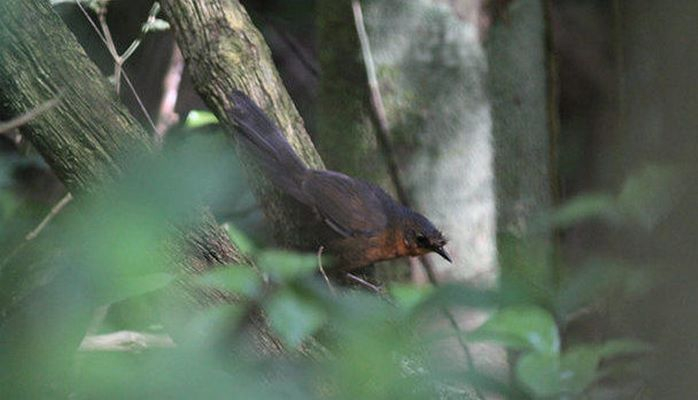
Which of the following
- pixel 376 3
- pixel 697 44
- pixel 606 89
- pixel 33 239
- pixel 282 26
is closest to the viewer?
pixel 697 44

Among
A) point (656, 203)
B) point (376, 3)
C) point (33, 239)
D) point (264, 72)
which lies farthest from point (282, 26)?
point (656, 203)

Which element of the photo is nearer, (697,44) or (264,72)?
(697,44)

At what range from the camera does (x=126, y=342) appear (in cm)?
109

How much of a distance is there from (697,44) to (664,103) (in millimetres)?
52

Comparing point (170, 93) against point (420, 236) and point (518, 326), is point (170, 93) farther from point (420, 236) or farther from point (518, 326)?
point (518, 326)

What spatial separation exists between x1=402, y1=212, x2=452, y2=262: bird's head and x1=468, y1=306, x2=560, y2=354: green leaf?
1381 mm

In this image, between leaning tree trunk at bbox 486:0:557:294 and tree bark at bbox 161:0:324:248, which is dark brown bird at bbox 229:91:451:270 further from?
leaning tree trunk at bbox 486:0:557:294

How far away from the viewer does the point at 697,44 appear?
2.48ft

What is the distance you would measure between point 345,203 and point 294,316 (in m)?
1.73

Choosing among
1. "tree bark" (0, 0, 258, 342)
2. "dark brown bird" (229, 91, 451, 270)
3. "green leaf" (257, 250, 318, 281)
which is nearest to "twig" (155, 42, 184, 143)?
"dark brown bird" (229, 91, 451, 270)

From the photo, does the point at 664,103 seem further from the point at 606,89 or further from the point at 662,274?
the point at 606,89

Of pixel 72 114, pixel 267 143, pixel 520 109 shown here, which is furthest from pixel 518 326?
pixel 520 109

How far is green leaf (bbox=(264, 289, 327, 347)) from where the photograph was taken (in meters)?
0.91

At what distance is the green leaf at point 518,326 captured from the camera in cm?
114
